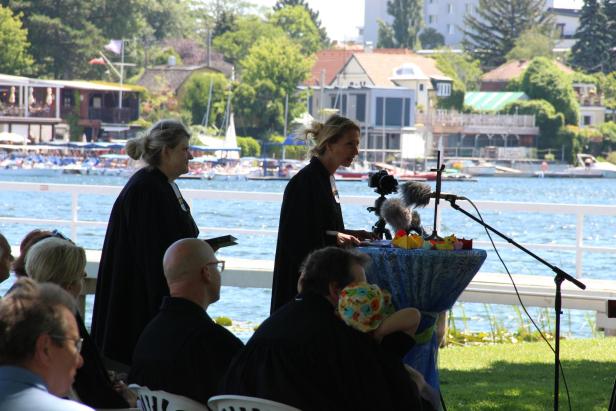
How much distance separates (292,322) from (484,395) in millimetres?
3320

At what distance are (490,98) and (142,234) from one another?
289 ft

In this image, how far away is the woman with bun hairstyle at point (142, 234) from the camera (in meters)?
4.65

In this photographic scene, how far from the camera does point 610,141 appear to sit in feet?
266

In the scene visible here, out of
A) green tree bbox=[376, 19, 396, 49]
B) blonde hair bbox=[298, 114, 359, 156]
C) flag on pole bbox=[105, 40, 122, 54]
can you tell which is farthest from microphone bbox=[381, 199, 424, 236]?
green tree bbox=[376, 19, 396, 49]

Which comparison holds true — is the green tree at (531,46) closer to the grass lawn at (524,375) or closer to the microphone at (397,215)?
the grass lawn at (524,375)

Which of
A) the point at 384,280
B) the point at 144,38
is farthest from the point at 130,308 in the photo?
the point at 144,38

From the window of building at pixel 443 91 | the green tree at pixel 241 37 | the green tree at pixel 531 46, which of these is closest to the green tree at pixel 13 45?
the green tree at pixel 241 37

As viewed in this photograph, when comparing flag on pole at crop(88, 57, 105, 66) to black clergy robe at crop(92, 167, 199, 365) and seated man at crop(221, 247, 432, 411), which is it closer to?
black clergy robe at crop(92, 167, 199, 365)

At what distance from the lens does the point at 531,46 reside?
97500mm

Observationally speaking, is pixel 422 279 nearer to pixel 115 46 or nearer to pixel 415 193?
pixel 415 193

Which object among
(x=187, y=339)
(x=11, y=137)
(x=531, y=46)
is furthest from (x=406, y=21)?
(x=187, y=339)

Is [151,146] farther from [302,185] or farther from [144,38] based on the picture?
[144,38]

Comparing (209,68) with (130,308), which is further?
(209,68)

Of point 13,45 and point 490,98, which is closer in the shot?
point 13,45
